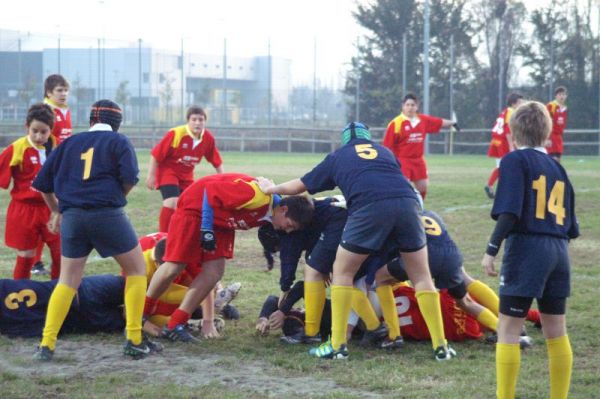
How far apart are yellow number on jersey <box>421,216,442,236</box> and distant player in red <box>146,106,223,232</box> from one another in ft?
15.1

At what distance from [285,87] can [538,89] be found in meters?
12.2

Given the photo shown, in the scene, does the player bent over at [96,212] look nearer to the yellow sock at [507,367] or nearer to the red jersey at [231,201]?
the red jersey at [231,201]

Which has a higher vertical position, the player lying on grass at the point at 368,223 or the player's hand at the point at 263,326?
the player lying on grass at the point at 368,223

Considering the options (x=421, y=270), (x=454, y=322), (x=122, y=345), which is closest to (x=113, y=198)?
(x=122, y=345)

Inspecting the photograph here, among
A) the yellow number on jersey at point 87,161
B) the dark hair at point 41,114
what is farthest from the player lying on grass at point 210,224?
the dark hair at point 41,114

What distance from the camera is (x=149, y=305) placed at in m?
6.94

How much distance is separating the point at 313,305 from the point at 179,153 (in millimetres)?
4788

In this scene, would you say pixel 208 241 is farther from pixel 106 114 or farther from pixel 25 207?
pixel 25 207

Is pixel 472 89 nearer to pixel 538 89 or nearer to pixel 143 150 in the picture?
pixel 538 89

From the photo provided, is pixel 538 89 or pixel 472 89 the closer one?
pixel 538 89

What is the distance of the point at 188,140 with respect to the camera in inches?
434

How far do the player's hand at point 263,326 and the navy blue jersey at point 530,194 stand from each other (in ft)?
8.32

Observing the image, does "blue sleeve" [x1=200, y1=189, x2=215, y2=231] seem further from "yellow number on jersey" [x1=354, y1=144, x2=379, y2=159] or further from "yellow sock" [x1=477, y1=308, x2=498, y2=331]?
"yellow sock" [x1=477, y1=308, x2=498, y2=331]

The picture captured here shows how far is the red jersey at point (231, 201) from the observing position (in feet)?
21.1
